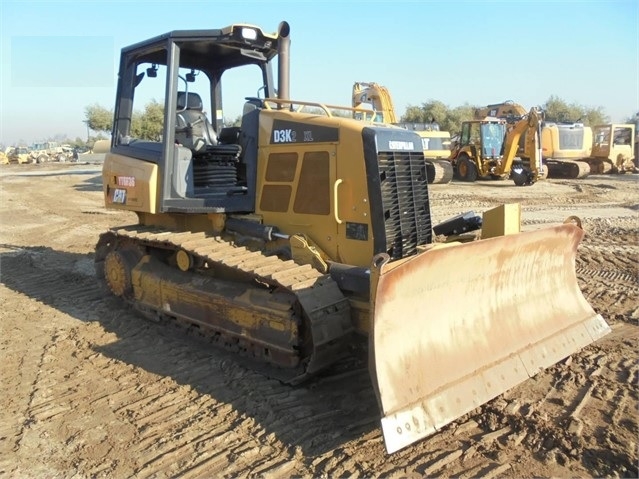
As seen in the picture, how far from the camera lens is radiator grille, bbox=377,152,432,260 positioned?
14.6 ft

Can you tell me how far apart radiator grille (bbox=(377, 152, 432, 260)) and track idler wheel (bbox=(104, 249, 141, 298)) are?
9.60 feet

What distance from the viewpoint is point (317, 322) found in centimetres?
392

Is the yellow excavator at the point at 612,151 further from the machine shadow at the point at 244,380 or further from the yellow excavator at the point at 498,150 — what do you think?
the machine shadow at the point at 244,380

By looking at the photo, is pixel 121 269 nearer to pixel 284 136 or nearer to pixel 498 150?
pixel 284 136

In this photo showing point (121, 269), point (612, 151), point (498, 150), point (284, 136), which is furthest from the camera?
point (612, 151)

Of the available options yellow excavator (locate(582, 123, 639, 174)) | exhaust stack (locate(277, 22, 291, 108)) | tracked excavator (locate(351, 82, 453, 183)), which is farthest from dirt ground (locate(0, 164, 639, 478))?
yellow excavator (locate(582, 123, 639, 174))

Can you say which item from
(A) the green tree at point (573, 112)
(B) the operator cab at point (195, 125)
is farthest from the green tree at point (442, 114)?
(B) the operator cab at point (195, 125)

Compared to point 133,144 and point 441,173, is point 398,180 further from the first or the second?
point 441,173

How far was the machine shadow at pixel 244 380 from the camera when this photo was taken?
366cm

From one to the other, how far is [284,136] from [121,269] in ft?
8.00

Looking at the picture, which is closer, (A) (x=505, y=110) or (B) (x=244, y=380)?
(B) (x=244, y=380)

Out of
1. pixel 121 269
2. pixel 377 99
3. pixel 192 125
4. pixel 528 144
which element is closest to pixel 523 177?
pixel 528 144

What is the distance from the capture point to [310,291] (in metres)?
4.04

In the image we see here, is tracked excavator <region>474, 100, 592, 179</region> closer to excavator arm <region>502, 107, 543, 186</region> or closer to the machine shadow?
excavator arm <region>502, 107, 543, 186</region>
